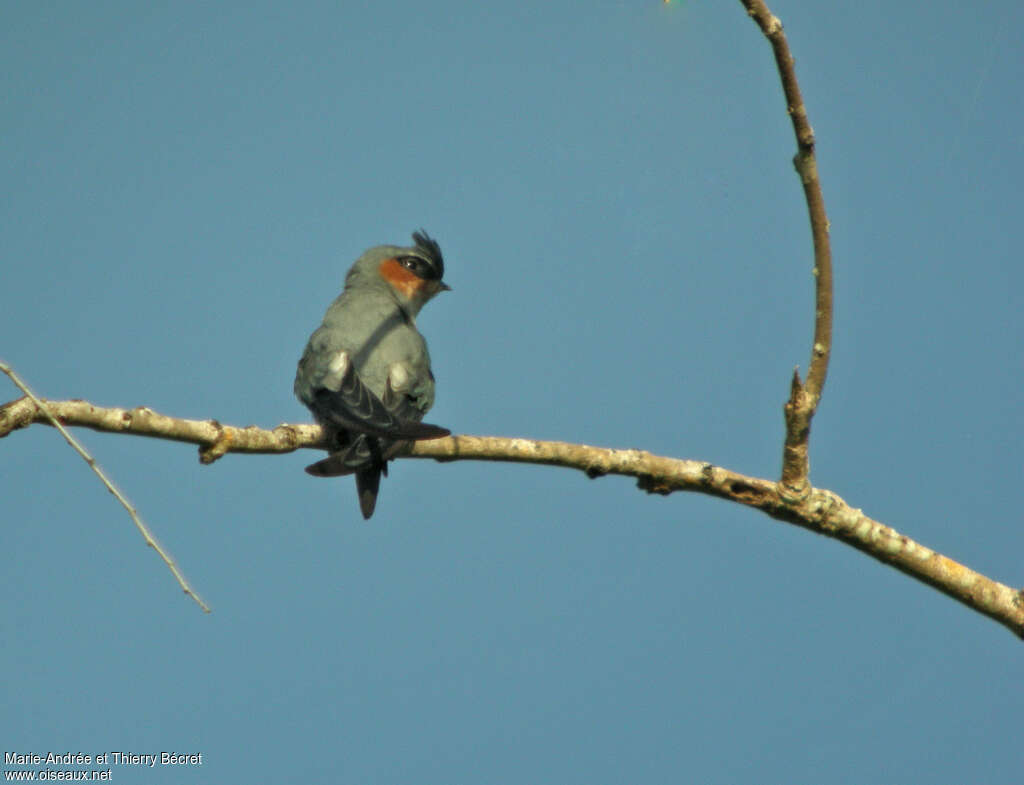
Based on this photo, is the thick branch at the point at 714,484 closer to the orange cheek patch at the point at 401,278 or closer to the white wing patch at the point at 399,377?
the white wing patch at the point at 399,377

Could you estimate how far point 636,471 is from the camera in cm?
496

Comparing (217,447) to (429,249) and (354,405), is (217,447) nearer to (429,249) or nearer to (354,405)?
(354,405)

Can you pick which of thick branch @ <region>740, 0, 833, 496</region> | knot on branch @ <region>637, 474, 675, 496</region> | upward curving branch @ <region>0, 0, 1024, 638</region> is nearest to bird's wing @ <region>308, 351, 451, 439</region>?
upward curving branch @ <region>0, 0, 1024, 638</region>

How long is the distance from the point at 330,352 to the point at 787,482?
11.7ft

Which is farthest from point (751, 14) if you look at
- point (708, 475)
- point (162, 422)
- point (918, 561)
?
point (162, 422)

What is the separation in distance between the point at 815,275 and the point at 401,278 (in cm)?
508

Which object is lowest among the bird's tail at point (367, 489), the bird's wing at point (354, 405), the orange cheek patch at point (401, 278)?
the bird's tail at point (367, 489)

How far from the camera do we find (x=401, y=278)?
8938 mm

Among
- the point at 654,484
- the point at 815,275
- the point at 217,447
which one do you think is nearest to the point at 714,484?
the point at 654,484

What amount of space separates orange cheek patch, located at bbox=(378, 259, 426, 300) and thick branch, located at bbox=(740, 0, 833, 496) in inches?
190

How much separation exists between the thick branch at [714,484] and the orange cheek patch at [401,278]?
3933 millimetres

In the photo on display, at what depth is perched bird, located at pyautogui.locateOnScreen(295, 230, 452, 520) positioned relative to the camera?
6211mm

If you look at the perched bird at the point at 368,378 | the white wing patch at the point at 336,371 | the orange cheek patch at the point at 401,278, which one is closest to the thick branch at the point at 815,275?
the perched bird at the point at 368,378

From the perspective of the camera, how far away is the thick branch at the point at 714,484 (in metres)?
4.56
